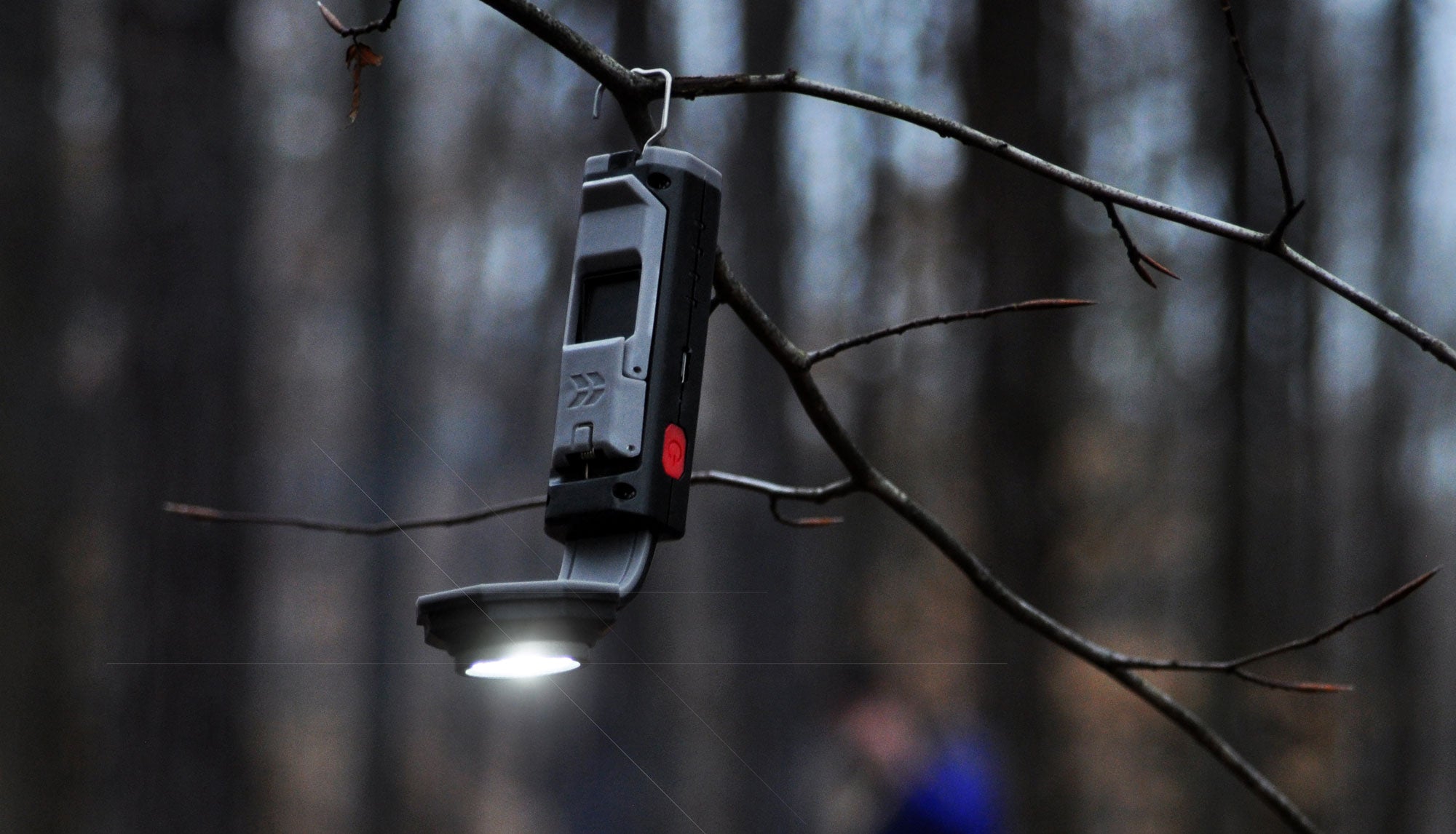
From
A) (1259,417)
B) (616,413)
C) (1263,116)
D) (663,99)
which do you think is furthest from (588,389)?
(1259,417)

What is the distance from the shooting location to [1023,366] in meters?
1.83

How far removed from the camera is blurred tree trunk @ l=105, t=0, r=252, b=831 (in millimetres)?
1574

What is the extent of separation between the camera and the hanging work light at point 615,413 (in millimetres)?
360

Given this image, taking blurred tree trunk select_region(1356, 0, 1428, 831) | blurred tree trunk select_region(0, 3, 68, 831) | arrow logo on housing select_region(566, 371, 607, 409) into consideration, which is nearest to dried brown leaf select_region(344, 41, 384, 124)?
arrow logo on housing select_region(566, 371, 607, 409)

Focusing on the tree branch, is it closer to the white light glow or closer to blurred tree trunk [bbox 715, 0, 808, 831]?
the white light glow

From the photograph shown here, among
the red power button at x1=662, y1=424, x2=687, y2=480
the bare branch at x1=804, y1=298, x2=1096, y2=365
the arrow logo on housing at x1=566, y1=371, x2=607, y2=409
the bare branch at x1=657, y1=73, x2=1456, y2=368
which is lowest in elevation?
the red power button at x1=662, y1=424, x2=687, y2=480

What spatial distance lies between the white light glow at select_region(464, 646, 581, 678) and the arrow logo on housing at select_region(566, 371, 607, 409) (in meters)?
0.09

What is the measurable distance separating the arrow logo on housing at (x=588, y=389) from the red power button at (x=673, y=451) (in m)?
0.03

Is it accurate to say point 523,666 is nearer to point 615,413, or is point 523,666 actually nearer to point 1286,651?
point 615,413

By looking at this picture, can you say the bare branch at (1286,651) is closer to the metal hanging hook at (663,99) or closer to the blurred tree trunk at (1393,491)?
the metal hanging hook at (663,99)

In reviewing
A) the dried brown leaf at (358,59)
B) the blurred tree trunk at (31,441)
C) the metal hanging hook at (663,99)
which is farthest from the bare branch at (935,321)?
the blurred tree trunk at (31,441)

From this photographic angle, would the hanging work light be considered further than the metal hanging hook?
No

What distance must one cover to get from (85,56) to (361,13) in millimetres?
389

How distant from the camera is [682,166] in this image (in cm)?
45
